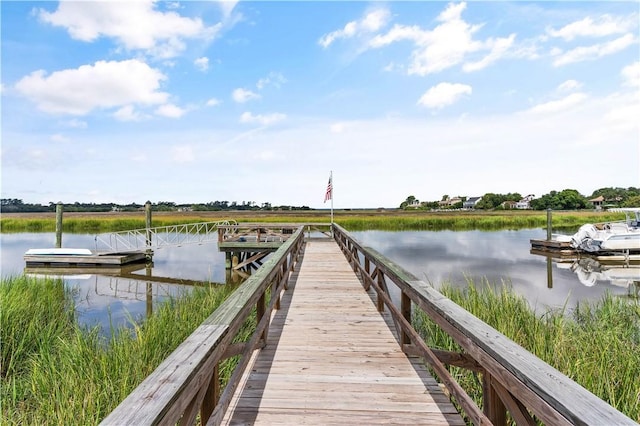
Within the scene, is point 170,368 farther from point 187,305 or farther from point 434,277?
point 434,277

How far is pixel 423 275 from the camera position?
12.9 m

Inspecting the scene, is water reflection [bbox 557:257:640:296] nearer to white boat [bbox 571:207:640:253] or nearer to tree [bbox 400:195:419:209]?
white boat [bbox 571:207:640:253]

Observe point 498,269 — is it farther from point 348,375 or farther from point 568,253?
point 348,375

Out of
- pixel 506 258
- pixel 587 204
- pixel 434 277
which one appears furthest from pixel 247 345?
pixel 587 204

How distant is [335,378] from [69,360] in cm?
353

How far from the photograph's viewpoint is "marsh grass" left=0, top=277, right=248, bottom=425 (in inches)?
134

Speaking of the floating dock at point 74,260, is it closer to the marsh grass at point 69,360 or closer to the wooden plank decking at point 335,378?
the marsh grass at point 69,360

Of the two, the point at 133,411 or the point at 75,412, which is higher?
the point at 133,411

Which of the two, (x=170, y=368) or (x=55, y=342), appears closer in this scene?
(x=170, y=368)

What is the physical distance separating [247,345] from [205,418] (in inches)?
24.6

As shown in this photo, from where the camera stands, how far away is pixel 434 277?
12508 mm

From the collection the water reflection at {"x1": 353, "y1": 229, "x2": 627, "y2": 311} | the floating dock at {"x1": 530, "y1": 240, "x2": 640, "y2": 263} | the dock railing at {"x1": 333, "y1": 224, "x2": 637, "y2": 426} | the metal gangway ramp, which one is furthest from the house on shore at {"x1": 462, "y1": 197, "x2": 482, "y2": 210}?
the dock railing at {"x1": 333, "y1": 224, "x2": 637, "y2": 426}

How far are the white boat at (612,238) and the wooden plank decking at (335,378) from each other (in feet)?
59.6

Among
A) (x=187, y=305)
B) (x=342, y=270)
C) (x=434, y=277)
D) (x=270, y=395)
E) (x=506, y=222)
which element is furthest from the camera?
(x=506, y=222)
